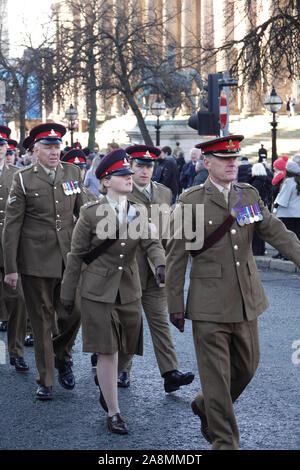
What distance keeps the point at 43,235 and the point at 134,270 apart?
111 centimetres

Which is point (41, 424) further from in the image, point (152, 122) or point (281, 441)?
point (152, 122)

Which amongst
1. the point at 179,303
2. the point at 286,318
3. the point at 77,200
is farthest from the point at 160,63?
the point at 179,303

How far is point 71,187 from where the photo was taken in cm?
672

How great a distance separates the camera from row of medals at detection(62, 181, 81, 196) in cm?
667

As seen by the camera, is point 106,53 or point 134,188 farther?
point 106,53

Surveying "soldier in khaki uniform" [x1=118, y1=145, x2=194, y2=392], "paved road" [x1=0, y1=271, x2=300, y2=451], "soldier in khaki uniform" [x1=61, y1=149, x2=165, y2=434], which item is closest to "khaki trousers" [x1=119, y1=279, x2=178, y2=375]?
"soldier in khaki uniform" [x1=118, y1=145, x2=194, y2=392]

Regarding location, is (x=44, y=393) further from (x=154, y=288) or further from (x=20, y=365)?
(x=154, y=288)

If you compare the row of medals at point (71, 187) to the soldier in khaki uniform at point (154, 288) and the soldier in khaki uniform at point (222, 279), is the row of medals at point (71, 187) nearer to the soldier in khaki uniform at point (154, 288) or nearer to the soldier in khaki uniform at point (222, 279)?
the soldier in khaki uniform at point (154, 288)

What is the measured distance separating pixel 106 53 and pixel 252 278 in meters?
28.2

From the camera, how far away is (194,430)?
5.48 meters

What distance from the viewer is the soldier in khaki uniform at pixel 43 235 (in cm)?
654

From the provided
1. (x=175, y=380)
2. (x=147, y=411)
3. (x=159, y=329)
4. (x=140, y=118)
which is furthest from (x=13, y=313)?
(x=140, y=118)

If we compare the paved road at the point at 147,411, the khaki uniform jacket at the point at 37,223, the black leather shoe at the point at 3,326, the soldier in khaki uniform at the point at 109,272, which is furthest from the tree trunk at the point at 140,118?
the soldier in khaki uniform at the point at 109,272
